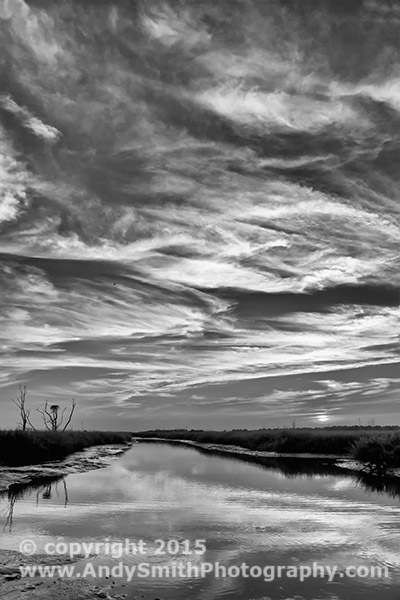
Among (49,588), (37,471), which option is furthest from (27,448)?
(49,588)

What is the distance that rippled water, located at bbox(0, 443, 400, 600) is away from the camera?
10859 mm

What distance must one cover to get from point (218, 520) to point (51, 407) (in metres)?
75.8

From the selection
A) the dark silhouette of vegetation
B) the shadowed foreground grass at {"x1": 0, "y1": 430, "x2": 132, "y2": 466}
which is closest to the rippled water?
the dark silhouette of vegetation

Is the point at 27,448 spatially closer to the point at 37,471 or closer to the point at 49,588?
the point at 37,471

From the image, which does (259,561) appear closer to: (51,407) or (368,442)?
(368,442)

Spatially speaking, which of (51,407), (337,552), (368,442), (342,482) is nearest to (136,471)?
(342,482)

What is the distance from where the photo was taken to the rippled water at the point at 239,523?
10859mm

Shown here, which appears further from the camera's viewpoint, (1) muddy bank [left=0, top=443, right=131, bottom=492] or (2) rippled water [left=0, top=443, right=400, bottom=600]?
(1) muddy bank [left=0, top=443, right=131, bottom=492]

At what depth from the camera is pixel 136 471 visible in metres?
38.6

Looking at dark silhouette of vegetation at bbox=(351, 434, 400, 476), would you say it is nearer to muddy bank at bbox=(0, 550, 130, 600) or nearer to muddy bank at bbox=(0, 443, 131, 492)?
muddy bank at bbox=(0, 443, 131, 492)

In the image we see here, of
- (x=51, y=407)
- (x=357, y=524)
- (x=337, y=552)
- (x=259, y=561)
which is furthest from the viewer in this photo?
(x=51, y=407)

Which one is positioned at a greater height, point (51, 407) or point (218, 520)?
point (51, 407)

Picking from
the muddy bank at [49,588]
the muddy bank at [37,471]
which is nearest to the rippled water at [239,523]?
the muddy bank at [49,588]

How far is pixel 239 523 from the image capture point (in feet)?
57.7
